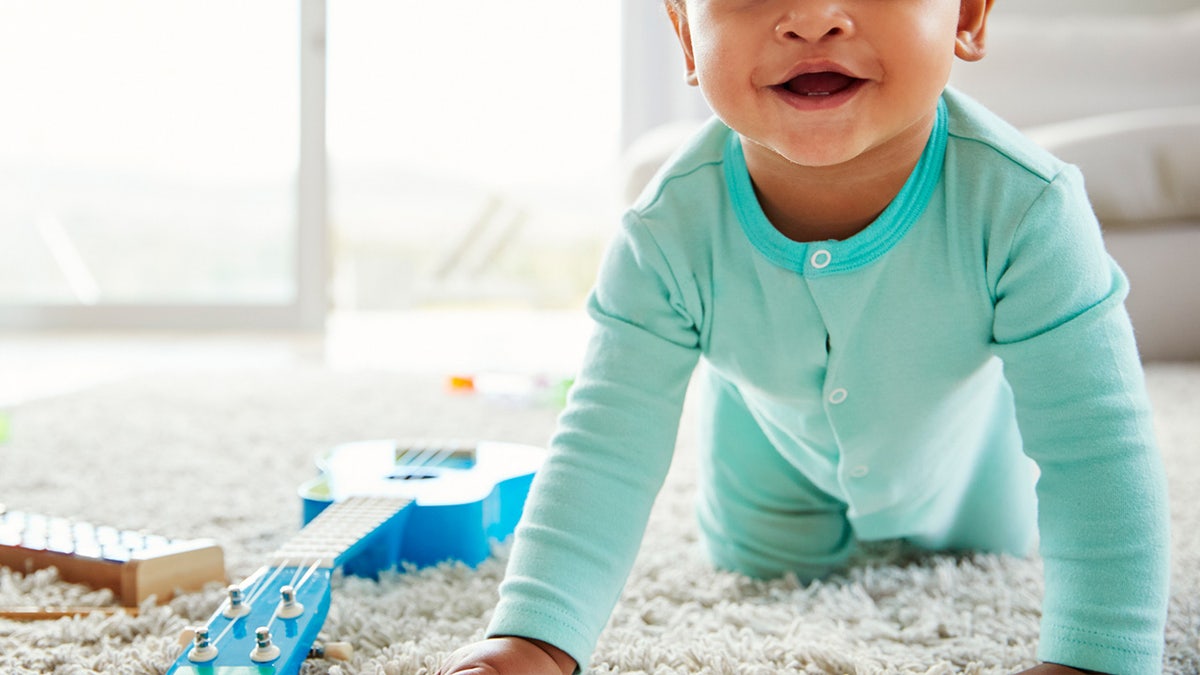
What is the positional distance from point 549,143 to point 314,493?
3.90 meters

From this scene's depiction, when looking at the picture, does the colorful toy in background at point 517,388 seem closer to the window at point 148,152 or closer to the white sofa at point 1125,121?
the white sofa at point 1125,121

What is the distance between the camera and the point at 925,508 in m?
0.81

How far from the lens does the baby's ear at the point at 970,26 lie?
65 centimetres

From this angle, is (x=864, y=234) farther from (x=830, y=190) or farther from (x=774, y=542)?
(x=774, y=542)

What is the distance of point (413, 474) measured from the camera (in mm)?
921

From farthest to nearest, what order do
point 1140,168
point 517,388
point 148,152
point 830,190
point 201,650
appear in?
1. point 148,152
2. point 1140,168
3. point 517,388
4. point 830,190
5. point 201,650

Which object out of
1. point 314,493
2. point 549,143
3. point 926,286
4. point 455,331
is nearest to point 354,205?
point 549,143

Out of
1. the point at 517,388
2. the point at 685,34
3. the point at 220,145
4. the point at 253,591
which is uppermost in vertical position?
the point at 685,34

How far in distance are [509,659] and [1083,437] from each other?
34cm

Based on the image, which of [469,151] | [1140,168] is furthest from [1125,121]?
[469,151]

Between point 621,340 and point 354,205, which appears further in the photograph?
point 354,205

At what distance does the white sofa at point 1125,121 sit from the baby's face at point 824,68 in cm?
135

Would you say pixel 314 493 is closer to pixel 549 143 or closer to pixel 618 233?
pixel 618 233

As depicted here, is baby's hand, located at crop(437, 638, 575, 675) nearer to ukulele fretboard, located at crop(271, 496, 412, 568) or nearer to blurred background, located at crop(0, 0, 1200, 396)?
ukulele fretboard, located at crop(271, 496, 412, 568)
